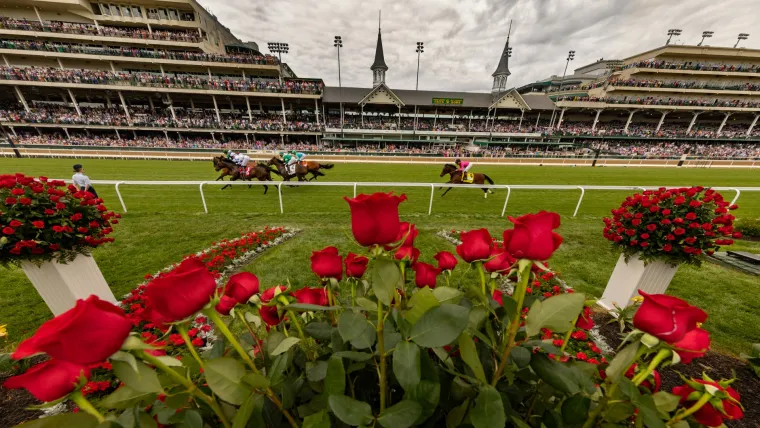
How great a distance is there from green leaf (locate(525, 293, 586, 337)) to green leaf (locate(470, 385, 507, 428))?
0.65ft

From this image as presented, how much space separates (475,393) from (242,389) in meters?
0.62

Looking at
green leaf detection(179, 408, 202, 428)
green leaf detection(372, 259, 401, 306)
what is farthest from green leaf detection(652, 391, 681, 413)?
green leaf detection(179, 408, 202, 428)

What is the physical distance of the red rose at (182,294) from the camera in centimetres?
69

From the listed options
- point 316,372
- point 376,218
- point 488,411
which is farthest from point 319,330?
Result: point 488,411

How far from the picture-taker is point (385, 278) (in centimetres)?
76

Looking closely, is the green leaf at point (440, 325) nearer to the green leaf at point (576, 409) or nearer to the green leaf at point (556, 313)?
the green leaf at point (556, 313)

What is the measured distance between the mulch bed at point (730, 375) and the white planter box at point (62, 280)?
571cm

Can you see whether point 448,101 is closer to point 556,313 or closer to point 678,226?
point 678,226

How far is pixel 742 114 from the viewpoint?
40.6 metres

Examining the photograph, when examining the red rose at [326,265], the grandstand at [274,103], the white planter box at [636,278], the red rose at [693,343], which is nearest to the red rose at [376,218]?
the red rose at [326,265]

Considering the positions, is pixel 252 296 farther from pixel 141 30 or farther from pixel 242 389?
pixel 141 30

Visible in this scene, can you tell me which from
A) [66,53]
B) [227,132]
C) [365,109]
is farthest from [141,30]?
[365,109]

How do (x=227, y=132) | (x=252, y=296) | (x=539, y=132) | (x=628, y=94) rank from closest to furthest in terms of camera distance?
(x=252, y=296) → (x=227, y=132) → (x=539, y=132) → (x=628, y=94)

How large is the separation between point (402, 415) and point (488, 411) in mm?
198
